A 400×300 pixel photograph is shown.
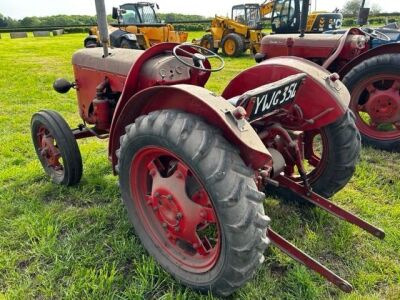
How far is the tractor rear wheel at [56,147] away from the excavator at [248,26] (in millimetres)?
10589

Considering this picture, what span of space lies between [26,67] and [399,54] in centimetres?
1103

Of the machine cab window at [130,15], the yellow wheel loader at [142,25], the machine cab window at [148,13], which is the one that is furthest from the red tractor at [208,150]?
the machine cab window at [148,13]

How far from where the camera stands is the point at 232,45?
14250mm

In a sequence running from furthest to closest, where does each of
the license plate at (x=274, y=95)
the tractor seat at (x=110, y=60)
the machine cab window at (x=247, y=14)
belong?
the machine cab window at (x=247, y=14) → the tractor seat at (x=110, y=60) → the license plate at (x=274, y=95)

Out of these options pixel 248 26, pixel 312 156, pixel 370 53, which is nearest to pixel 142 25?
pixel 248 26

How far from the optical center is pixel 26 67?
1195cm

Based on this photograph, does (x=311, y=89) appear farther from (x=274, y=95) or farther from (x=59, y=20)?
(x=59, y=20)

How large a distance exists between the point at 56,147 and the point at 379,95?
3.58m

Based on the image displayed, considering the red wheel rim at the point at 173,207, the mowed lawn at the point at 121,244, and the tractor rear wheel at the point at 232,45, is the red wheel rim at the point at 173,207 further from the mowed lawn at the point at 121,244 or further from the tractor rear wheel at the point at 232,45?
the tractor rear wheel at the point at 232,45

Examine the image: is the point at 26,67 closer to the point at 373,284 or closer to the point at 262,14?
the point at 262,14

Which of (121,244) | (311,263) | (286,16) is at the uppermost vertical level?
(286,16)

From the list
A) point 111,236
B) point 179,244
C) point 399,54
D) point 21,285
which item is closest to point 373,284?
point 179,244

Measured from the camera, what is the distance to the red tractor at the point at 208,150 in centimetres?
175

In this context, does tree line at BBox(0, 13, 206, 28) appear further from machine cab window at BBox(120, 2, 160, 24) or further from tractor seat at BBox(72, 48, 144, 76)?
tractor seat at BBox(72, 48, 144, 76)
